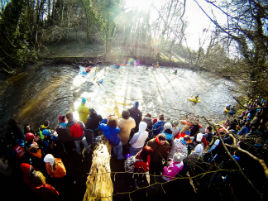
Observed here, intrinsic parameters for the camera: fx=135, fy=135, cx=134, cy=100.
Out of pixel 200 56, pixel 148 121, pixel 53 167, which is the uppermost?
pixel 200 56

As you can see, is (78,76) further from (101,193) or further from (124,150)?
(101,193)

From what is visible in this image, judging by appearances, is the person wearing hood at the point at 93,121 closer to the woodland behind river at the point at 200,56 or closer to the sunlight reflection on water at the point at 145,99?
the woodland behind river at the point at 200,56

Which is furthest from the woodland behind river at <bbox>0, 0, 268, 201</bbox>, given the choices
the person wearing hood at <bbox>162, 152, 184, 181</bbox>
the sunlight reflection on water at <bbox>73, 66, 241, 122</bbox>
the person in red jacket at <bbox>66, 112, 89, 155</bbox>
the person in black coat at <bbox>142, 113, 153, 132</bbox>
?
the sunlight reflection on water at <bbox>73, 66, 241, 122</bbox>

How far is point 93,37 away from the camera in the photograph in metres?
29.3

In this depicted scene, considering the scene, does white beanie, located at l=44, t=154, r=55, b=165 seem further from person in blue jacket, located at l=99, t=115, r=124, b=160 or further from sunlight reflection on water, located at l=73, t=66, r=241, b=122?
sunlight reflection on water, located at l=73, t=66, r=241, b=122

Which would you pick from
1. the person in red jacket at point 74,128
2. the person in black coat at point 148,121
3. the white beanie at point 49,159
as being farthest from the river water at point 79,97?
the white beanie at point 49,159

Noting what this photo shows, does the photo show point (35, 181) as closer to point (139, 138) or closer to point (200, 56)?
point (139, 138)

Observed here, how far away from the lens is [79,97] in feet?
35.2

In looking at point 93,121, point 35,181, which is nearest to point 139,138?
point 93,121

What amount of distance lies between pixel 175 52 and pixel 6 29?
119 feet

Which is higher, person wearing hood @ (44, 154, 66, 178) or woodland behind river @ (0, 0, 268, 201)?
woodland behind river @ (0, 0, 268, 201)

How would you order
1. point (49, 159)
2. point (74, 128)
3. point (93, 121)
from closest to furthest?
point (49, 159) < point (74, 128) < point (93, 121)

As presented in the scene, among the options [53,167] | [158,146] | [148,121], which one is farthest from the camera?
[148,121]

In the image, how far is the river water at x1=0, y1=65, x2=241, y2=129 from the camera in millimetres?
8570
